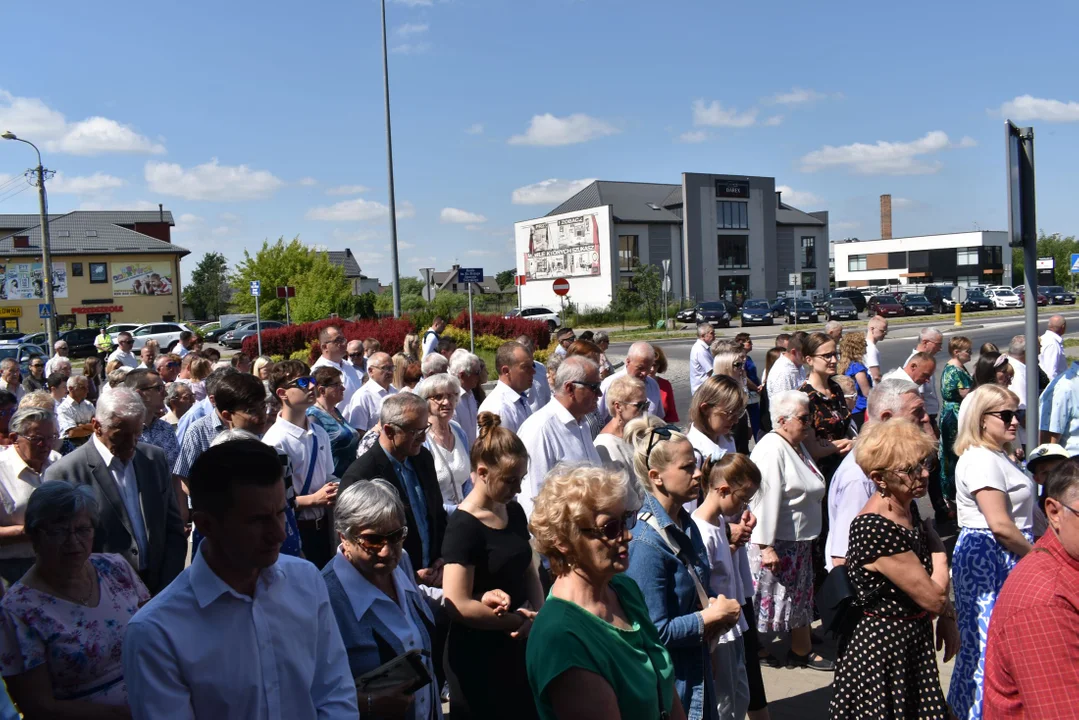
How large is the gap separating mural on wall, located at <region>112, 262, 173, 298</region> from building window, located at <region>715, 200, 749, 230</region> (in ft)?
151

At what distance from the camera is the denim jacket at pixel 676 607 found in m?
3.32

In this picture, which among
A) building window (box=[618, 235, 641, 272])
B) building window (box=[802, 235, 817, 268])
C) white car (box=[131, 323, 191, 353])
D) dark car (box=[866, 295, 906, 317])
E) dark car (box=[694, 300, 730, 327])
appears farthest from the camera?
building window (box=[802, 235, 817, 268])

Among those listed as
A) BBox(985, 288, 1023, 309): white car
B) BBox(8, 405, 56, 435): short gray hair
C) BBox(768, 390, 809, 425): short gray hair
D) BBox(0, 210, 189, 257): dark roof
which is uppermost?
BBox(0, 210, 189, 257): dark roof

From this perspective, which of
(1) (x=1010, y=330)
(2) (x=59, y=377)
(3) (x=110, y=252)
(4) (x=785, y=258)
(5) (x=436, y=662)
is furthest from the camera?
(4) (x=785, y=258)

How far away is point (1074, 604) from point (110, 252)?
74.3 meters

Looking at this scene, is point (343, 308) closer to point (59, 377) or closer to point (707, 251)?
point (59, 377)

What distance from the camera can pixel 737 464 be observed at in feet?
13.6

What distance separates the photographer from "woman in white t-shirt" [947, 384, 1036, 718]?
4.22m

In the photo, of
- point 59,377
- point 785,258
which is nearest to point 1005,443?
point 59,377

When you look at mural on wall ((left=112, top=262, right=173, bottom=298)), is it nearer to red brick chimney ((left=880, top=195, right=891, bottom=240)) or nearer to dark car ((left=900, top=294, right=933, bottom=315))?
dark car ((left=900, top=294, right=933, bottom=315))

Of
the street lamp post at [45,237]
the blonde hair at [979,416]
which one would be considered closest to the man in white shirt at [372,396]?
the blonde hair at [979,416]

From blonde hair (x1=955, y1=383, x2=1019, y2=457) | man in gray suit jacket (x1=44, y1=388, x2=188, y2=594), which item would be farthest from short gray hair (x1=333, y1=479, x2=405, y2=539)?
blonde hair (x1=955, y1=383, x2=1019, y2=457)

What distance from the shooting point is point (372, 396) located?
8141 mm

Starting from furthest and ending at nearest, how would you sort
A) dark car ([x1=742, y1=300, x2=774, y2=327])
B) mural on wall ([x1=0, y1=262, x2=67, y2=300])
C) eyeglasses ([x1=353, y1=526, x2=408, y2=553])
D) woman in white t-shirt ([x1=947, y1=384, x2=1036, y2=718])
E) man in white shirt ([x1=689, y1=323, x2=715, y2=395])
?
Answer: 1. mural on wall ([x1=0, y1=262, x2=67, y2=300])
2. dark car ([x1=742, y1=300, x2=774, y2=327])
3. man in white shirt ([x1=689, y1=323, x2=715, y2=395])
4. woman in white t-shirt ([x1=947, y1=384, x2=1036, y2=718])
5. eyeglasses ([x1=353, y1=526, x2=408, y2=553])
